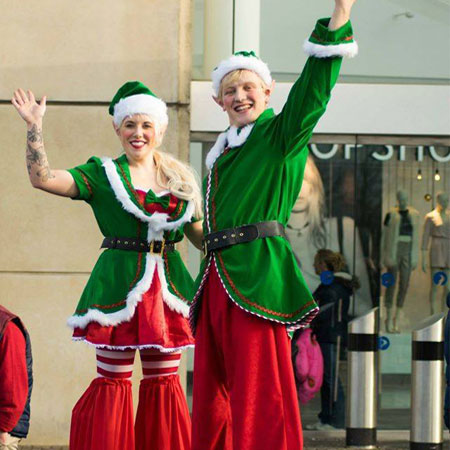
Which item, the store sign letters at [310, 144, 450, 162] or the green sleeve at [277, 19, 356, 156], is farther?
the store sign letters at [310, 144, 450, 162]

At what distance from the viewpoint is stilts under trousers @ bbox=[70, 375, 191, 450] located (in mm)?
5219

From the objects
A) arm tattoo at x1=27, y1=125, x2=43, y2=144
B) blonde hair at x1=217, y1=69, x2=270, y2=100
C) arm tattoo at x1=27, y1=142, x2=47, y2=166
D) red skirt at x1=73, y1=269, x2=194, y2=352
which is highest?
blonde hair at x1=217, y1=69, x2=270, y2=100

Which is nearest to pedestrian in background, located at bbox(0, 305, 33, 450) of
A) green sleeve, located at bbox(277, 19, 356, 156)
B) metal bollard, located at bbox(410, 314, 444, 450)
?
green sleeve, located at bbox(277, 19, 356, 156)

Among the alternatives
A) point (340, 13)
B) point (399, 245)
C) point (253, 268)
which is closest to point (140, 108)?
point (253, 268)

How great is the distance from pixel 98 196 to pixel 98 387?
36.0 inches

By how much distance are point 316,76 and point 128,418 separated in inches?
79.6

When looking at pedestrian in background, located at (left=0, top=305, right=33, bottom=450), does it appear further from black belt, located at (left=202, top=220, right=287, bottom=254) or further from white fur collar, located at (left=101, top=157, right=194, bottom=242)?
black belt, located at (left=202, top=220, right=287, bottom=254)

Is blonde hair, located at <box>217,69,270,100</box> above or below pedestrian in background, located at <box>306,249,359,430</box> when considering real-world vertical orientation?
above

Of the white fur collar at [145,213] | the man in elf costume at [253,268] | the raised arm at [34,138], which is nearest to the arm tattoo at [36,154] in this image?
the raised arm at [34,138]

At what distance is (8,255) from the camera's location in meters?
7.98

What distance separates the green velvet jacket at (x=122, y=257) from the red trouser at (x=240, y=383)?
88cm

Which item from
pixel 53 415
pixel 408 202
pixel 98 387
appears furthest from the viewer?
pixel 408 202

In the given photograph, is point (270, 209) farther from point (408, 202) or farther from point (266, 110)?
point (408, 202)

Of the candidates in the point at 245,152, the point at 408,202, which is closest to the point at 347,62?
the point at 408,202
